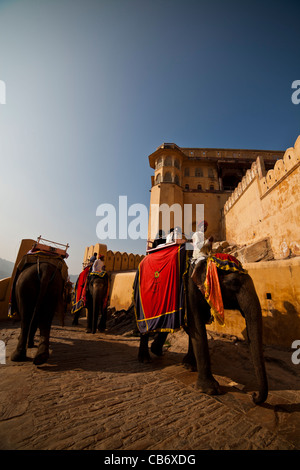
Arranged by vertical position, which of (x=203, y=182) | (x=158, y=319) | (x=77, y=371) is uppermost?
(x=203, y=182)

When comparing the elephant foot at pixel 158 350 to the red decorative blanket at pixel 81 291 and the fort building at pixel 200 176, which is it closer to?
the red decorative blanket at pixel 81 291

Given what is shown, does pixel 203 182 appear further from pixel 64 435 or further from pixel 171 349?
pixel 64 435

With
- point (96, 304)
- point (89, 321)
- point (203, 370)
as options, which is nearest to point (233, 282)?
point (203, 370)

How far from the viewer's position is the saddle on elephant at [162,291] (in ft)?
10.5

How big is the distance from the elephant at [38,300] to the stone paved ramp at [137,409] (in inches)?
12.2

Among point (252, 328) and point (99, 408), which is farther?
point (252, 328)

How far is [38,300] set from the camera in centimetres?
361

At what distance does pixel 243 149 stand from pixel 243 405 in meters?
34.3

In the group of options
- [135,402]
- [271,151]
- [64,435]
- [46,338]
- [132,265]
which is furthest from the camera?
[271,151]

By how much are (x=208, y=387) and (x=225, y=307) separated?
1096 millimetres

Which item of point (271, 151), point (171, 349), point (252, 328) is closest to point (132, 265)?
point (171, 349)

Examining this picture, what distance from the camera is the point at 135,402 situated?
2174mm

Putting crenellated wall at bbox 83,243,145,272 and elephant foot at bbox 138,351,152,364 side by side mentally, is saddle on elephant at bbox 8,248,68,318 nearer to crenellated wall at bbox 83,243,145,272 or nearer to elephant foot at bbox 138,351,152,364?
elephant foot at bbox 138,351,152,364

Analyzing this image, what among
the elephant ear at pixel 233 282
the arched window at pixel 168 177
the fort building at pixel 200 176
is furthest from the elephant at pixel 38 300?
the arched window at pixel 168 177
